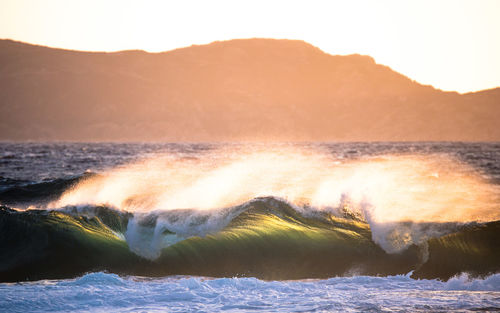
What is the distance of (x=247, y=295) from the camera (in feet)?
25.8

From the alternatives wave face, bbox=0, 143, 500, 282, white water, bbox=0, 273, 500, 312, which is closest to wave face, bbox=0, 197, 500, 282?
wave face, bbox=0, 143, 500, 282

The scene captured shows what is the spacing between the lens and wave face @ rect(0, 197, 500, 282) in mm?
9422

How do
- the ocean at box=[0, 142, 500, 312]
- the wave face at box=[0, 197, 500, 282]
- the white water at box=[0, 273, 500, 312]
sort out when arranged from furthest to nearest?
the wave face at box=[0, 197, 500, 282] → the ocean at box=[0, 142, 500, 312] → the white water at box=[0, 273, 500, 312]

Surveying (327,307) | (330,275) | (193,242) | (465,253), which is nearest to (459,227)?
(465,253)

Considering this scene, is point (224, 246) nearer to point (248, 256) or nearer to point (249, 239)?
point (249, 239)

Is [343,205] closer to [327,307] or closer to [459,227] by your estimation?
[459,227]

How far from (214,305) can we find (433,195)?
1326 cm

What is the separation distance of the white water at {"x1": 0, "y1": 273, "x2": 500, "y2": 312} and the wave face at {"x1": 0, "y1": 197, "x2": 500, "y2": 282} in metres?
0.59

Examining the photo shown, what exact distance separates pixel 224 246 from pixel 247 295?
2.66 meters

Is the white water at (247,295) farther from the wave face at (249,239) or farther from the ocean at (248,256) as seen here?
Answer: the wave face at (249,239)

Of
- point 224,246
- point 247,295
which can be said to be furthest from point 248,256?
point 247,295

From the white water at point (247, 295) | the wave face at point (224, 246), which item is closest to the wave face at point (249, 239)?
the wave face at point (224, 246)

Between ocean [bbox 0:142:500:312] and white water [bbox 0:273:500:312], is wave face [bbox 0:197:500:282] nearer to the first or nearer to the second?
ocean [bbox 0:142:500:312]

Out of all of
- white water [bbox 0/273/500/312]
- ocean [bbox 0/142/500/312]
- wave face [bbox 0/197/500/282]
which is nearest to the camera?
white water [bbox 0/273/500/312]
